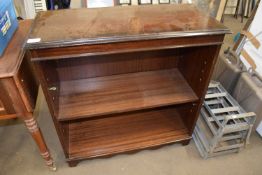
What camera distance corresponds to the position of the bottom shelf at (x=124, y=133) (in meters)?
1.32

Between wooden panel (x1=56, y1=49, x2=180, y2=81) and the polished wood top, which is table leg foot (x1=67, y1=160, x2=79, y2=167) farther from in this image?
the polished wood top

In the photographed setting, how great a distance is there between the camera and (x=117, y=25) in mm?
935

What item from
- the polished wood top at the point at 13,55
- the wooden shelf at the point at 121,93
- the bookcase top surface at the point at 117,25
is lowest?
the wooden shelf at the point at 121,93

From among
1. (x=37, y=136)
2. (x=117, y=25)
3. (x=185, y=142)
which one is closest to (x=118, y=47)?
(x=117, y=25)

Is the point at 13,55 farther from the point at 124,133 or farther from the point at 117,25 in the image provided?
the point at 124,133

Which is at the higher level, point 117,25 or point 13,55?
point 117,25

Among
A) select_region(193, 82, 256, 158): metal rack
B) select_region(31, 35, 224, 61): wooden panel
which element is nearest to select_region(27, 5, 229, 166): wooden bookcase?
select_region(31, 35, 224, 61): wooden panel

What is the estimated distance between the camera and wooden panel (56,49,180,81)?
4.09 feet

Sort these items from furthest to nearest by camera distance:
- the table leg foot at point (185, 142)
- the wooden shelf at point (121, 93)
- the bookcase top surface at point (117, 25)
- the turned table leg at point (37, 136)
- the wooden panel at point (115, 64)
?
the table leg foot at point (185, 142)
the wooden panel at point (115, 64)
the wooden shelf at point (121, 93)
the turned table leg at point (37, 136)
the bookcase top surface at point (117, 25)

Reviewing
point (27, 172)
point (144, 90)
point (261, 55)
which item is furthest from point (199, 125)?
point (27, 172)

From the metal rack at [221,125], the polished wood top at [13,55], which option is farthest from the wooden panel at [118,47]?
the metal rack at [221,125]

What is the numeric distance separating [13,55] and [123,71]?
651 mm

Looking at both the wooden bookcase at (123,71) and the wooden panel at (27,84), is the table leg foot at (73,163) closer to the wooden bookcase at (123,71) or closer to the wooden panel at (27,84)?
the wooden bookcase at (123,71)

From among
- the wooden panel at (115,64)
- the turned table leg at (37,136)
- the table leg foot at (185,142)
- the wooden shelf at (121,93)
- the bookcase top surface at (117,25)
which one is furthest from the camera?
the table leg foot at (185,142)
